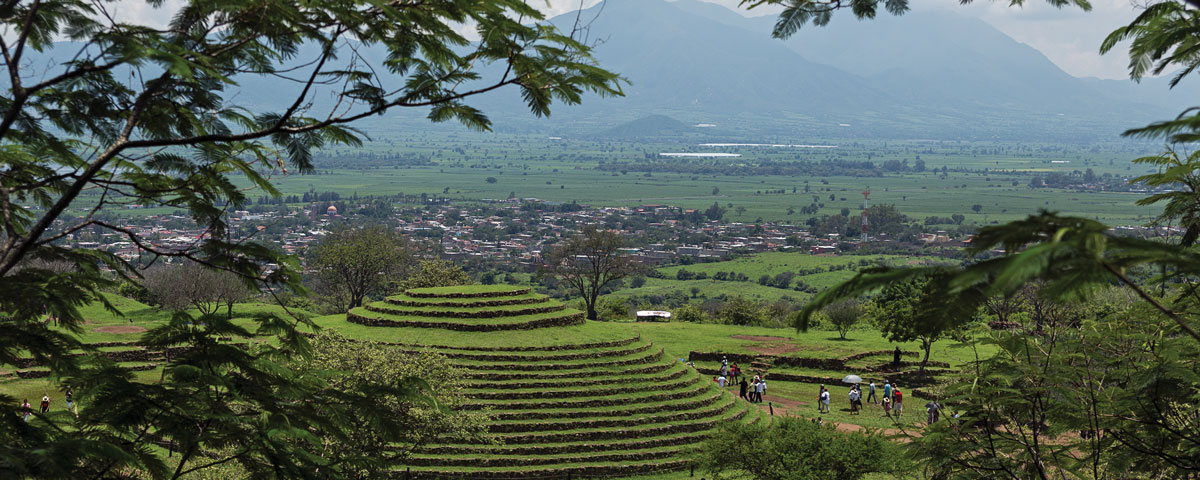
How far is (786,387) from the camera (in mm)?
36438

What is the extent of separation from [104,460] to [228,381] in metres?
0.90

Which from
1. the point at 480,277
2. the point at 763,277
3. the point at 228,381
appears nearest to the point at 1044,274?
the point at 228,381

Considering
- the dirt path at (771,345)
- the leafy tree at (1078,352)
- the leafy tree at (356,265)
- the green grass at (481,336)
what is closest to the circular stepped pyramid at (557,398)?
the green grass at (481,336)

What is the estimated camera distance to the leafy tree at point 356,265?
50094 mm

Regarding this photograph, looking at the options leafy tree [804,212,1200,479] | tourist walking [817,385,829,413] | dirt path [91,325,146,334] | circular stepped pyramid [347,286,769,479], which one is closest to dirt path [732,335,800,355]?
tourist walking [817,385,829,413]

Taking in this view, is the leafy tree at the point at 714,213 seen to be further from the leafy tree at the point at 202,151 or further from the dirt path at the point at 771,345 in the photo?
the leafy tree at the point at 202,151

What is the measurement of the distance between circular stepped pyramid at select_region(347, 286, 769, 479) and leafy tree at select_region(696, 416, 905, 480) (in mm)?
6143

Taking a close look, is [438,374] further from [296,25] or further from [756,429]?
[296,25]

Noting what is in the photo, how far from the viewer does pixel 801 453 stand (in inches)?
698

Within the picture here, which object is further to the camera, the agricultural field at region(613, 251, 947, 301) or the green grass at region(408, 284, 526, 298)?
the agricultural field at region(613, 251, 947, 301)

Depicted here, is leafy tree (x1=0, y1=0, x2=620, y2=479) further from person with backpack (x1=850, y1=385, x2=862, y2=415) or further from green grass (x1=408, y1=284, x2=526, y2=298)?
person with backpack (x1=850, y1=385, x2=862, y2=415)

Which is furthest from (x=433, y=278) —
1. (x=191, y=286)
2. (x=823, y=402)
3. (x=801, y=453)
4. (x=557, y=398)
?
(x=801, y=453)

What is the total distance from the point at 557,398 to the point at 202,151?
20711 millimetres

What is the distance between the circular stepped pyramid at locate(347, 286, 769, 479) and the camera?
971 inches
